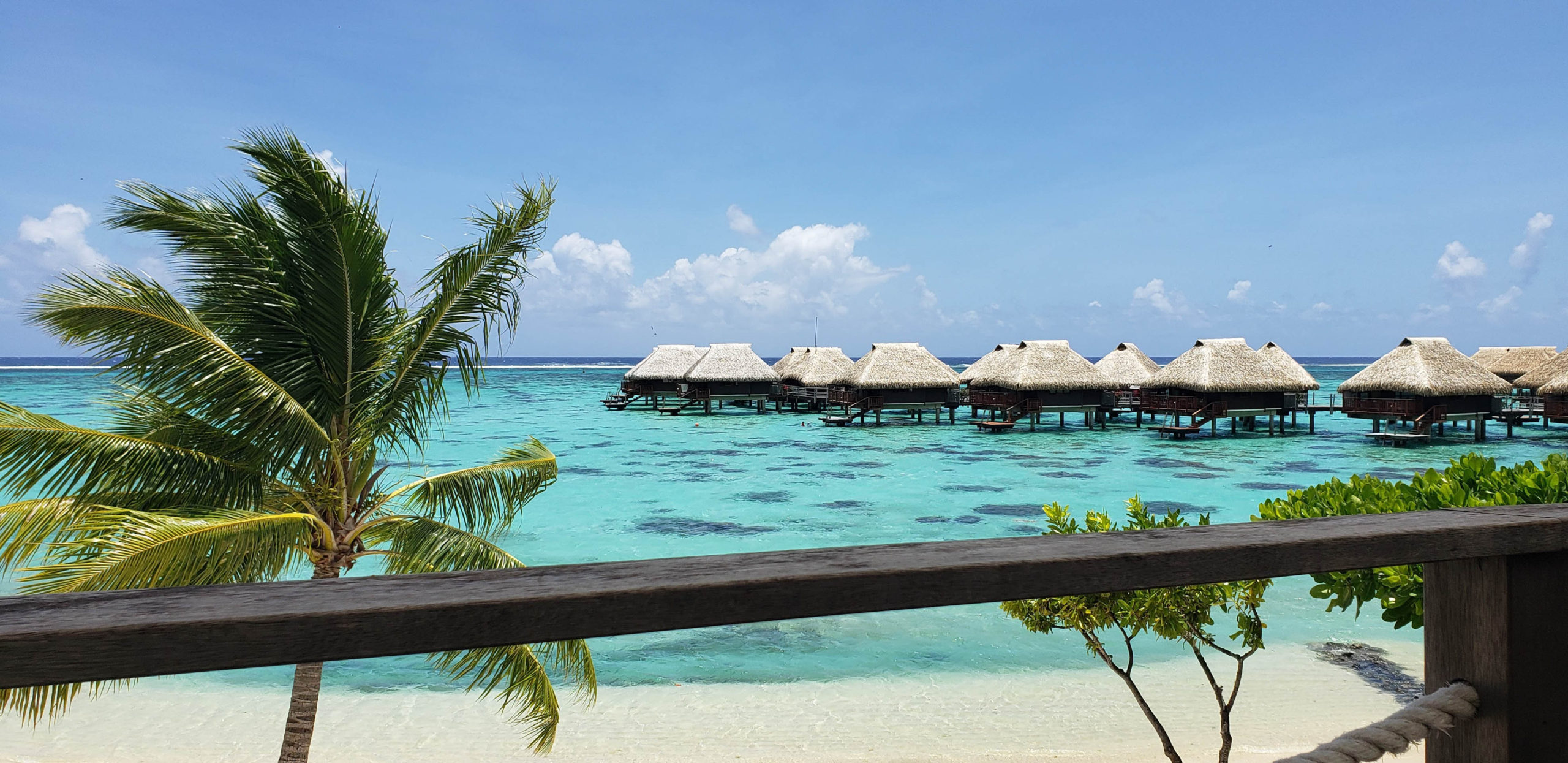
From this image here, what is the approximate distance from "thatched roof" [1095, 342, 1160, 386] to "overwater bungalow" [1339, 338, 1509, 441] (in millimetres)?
7795

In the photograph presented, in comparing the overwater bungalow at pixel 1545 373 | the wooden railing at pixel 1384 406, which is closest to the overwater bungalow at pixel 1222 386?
the wooden railing at pixel 1384 406

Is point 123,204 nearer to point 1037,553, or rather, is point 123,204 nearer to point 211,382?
point 211,382

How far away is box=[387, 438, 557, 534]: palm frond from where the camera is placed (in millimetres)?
6086

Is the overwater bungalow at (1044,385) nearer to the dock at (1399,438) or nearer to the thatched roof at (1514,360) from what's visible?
the dock at (1399,438)

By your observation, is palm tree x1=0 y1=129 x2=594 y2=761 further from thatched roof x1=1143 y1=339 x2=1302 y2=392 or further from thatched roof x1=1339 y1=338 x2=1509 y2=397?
thatched roof x1=1339 y1=338 x2=1509 y2=397

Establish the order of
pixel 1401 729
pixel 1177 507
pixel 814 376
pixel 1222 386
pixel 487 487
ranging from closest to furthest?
pixel 1401 729
pixel 487 487
pixel 1177 507
pixel 1222 386
pixel 814 376

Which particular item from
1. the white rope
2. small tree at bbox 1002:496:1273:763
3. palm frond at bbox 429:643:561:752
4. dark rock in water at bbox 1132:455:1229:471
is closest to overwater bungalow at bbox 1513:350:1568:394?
dark rock in water at bbox 1132:455:1229:471

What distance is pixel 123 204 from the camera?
201 inches

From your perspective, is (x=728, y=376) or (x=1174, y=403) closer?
(x=1174, y=403)

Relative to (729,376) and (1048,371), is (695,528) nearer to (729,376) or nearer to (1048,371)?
(1048,371)

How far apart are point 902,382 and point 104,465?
32006 mm

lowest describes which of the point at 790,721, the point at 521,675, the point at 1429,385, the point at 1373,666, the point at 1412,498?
the point at 790,721

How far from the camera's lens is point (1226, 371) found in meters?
29.9

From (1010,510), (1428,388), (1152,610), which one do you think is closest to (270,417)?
(1152,610)
